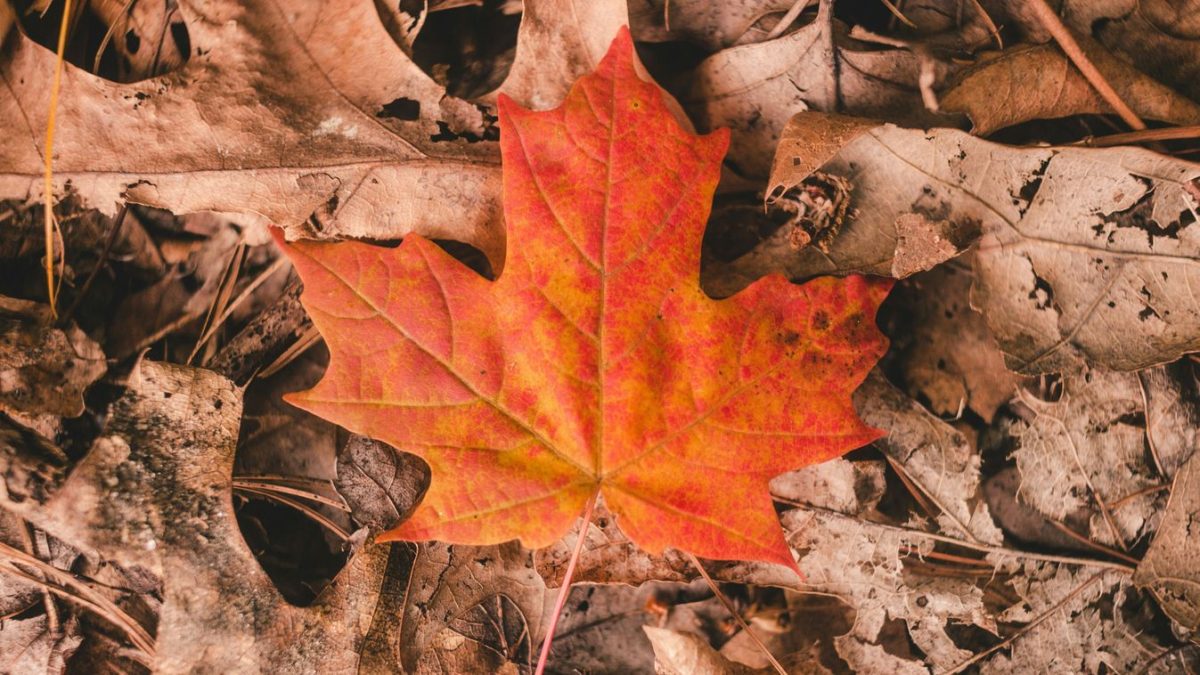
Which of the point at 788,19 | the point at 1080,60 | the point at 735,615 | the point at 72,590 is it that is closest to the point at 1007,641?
the point at 735,615

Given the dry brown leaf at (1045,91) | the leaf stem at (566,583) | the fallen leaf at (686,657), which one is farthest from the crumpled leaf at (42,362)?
the dry brown leaf at (1045,91)

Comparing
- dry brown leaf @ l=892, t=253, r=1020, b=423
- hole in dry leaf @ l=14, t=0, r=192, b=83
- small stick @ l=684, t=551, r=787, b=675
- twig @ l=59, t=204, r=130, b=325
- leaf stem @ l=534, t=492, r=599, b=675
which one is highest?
hole in dry leaf @ l=14, t=0, r=192, b=83

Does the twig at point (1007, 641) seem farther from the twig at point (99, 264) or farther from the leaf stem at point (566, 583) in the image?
the twig at point (99, 264)

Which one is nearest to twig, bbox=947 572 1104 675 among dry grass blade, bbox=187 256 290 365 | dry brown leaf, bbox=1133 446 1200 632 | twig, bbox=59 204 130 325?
dry brown leaf, bbox=1133 446 1200 632

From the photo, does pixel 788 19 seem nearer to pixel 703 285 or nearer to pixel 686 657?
pixel 703 285

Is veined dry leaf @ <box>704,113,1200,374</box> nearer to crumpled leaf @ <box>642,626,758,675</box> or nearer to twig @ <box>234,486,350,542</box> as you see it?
crumpled leaf @ <box>642,626,758,675</box>

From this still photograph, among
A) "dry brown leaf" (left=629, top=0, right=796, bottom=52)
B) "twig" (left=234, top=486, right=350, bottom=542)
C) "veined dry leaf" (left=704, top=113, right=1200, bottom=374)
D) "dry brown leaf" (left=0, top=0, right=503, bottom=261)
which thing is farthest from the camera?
"twig" (left=234, top=486, right=350, bottom=542)

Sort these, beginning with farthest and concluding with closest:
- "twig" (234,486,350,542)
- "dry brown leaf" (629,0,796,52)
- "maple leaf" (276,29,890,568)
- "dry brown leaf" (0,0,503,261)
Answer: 1. "twig" (234,486,350,542)
2. "dry brown leaf" (629,0,796,52)
3. "dry brown leaf" (0,0,503,261)
4. "maple leaf" (276,29,890,568)

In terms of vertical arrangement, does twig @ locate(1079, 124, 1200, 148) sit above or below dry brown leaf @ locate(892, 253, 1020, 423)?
above
